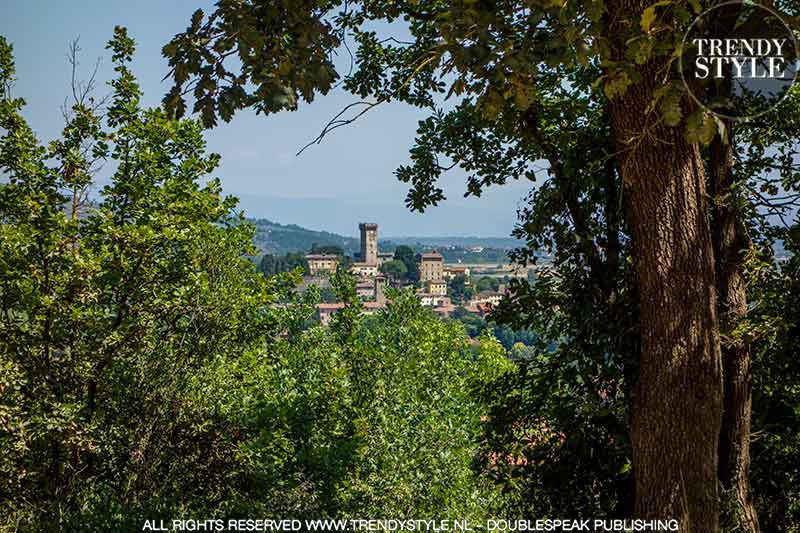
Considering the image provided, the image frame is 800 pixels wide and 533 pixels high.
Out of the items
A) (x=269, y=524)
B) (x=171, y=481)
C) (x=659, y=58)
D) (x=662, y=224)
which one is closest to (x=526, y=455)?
(x=269, y=524)

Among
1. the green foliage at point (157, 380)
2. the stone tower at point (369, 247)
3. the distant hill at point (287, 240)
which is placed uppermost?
the distant hill at point (287, 240)

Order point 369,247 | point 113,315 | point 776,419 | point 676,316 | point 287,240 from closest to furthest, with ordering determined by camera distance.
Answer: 1. point 676,316
2. point 776,419
3. point 113,315
4. point 369,247
5. point 287,240

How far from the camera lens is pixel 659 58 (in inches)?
99.8

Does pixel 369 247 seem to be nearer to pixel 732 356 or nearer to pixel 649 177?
pixel 732 356

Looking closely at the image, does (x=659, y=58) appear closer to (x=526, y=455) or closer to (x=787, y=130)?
(x=787, y=130)

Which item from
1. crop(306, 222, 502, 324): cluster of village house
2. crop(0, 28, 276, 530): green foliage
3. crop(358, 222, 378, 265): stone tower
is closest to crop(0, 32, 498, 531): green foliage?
crop(0, 28, 276, 530): green foliage

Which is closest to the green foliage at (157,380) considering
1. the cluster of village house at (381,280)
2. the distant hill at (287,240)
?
the cluster of village house at (381,280)

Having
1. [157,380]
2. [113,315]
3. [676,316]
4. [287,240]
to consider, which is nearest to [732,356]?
[676,316]

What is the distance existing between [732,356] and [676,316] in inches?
42.2

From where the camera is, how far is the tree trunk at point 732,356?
3.15m

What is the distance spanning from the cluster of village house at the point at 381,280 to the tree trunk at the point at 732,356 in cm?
132

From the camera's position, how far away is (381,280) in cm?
1060

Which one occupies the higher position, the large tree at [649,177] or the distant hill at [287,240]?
the distant hill at [287,240]

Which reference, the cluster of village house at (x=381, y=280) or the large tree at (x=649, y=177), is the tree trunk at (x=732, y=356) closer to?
the large tree at (x=649, y=177)
